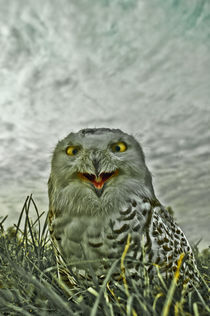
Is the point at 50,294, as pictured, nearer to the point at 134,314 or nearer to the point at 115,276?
the point at 134,314

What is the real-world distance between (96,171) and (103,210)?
27 cm

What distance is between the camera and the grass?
4.22 ft

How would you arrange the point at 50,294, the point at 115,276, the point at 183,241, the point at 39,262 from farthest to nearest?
the point at 183,241 < the point at 39,262 < the point at 115,276 < the point at 50,294

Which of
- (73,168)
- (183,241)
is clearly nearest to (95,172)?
(73,168)

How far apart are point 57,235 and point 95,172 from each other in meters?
0.54

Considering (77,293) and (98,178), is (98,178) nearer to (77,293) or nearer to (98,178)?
(98,178)

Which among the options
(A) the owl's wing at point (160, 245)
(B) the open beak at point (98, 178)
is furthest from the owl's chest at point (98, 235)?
(B) the open beak at point (98, 178)

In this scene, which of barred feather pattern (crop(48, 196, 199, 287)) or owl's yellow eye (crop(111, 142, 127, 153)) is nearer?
barred feather pattern (crop(48, 196, 199, 287))

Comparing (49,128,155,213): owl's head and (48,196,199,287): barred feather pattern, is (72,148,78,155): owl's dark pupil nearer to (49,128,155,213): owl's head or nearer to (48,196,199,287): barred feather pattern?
(49,128,155,213): owl's head

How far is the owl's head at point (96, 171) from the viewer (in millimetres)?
1977

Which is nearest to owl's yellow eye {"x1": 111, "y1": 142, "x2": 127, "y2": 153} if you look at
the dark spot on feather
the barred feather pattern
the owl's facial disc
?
the owl's facial disc

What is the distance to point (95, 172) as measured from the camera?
1.96m

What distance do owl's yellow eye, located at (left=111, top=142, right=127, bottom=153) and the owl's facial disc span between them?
0.63 ft

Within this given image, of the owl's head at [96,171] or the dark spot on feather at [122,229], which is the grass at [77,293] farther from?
the owl's head at [96,171]
